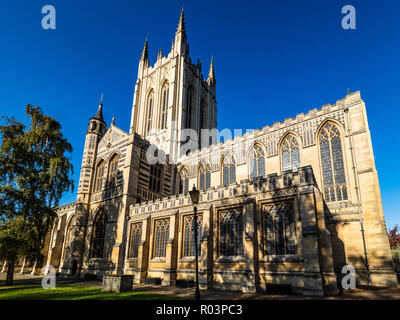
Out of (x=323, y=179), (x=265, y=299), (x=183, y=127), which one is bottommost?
(x=265, y=299)

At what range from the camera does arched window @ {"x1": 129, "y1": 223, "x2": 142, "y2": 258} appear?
26450 millimetres

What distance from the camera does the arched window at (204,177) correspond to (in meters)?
33.0

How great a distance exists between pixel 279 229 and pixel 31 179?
20573mm

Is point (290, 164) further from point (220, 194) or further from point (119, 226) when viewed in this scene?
point (119, 226)

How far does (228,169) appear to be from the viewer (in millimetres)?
31391

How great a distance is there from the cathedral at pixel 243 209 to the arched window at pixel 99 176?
0.47 feet

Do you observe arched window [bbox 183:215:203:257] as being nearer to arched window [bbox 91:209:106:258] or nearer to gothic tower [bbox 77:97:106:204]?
arched window [bbox 91:209:106:258]

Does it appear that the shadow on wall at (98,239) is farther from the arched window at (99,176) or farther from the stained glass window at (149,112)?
the stained glass window at (149,112)

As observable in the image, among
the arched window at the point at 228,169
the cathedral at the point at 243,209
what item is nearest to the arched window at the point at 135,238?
the cathedral at the point at 243,209
